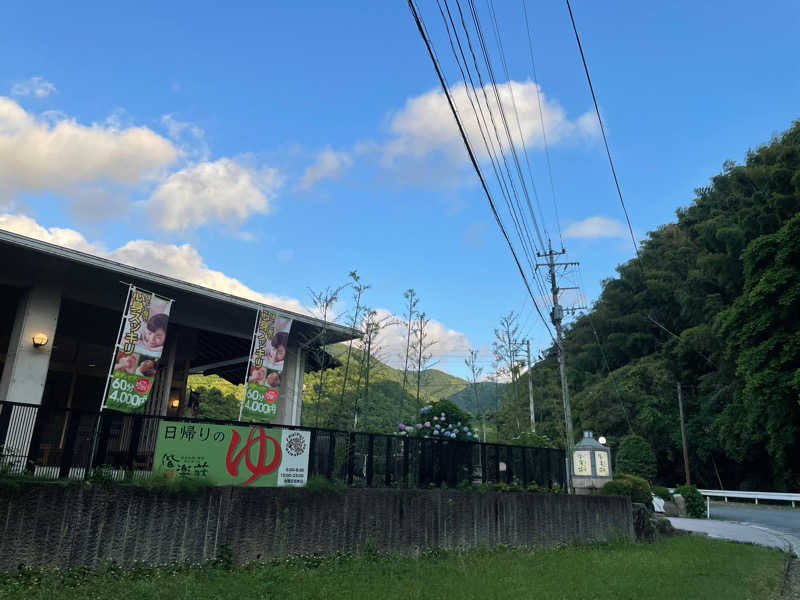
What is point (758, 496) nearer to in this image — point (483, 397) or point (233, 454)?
point (483, 397)

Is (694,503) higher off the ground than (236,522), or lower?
lower

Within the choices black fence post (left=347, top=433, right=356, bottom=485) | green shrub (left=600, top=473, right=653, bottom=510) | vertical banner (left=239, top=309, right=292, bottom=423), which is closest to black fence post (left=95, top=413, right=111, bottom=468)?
black fence post (left=347, top=433, right=356, bottom=485)

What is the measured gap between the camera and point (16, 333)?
1274cm

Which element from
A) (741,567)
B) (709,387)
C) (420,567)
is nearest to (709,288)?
(709,387)

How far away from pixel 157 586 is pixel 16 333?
9.28 m

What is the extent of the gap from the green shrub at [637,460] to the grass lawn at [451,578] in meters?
22.2

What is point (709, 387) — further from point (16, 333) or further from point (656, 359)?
point (16, 333)

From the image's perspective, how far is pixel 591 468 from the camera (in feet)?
61.2

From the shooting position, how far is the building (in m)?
7.74

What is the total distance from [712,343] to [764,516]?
553 inches

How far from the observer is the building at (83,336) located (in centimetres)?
774

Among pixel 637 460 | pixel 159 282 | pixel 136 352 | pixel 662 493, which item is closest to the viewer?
pixel 136 352

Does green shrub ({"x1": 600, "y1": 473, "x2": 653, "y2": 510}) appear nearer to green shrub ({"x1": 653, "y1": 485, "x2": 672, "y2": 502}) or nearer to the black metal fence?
the black metal fence

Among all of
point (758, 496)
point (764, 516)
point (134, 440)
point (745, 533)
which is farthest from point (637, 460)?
point (134, 440)
